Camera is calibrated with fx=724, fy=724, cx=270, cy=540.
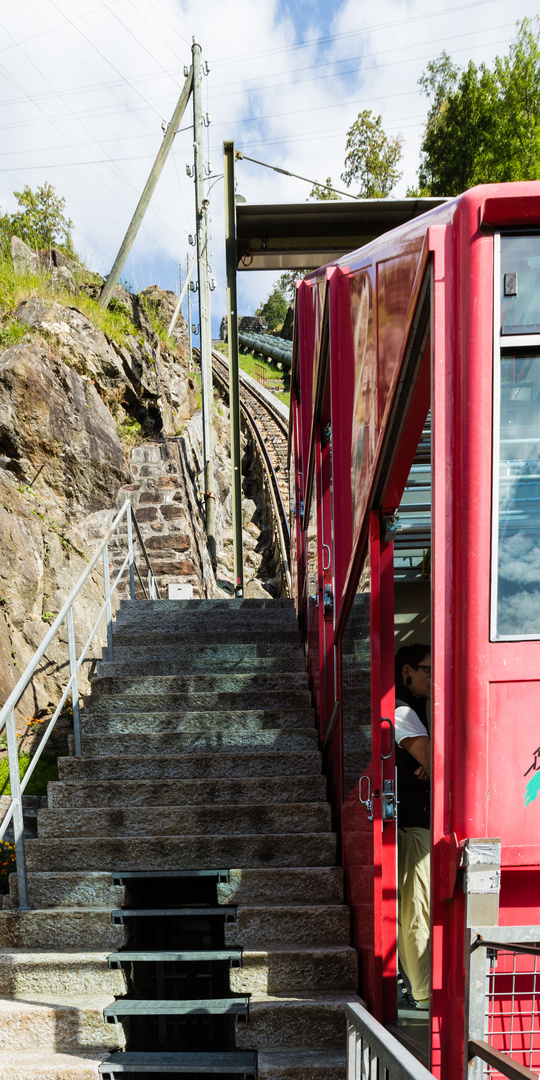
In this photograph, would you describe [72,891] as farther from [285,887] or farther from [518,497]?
[518,497]

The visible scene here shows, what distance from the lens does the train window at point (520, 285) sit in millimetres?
2062

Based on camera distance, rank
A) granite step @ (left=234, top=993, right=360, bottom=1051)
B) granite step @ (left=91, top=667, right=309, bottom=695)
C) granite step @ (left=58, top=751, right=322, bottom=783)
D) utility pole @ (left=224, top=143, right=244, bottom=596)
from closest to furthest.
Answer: granite step @ (left=234, top=993, right=360, bottom=1051) → granite step @ (left=58, top=751, right=322, bottom=783) → granite step @ (left=91, top=667, right=309, bottom=695) → utility pole @ (left=224, top=143, right=244, bottom=596)

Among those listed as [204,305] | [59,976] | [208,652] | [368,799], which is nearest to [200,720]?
[208,652]

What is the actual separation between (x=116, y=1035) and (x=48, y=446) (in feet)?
20.5

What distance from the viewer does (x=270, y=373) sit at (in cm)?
3584

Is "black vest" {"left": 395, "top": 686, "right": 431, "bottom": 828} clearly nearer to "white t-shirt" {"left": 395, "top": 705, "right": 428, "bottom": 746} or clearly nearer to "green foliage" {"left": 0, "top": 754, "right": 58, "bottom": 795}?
"white t-shirt" {"left": 395, "top": 705, "right": 428, "bottom": 746}

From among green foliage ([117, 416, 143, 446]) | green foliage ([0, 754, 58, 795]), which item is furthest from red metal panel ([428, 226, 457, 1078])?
green foliage ([117, 416, 143, 446])

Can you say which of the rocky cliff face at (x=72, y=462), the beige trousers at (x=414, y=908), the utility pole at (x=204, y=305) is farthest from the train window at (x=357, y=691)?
the utility pole at (x=204, y=305)

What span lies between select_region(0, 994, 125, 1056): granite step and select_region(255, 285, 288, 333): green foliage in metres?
58.8

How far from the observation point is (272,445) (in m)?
18.7

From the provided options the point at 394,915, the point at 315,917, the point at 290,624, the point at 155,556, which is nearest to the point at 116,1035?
the point at 315,917

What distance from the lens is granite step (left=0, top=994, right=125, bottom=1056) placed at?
10.4ft

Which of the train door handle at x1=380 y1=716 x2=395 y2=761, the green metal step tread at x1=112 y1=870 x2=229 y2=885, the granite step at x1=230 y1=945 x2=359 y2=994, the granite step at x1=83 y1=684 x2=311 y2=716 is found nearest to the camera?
the train door handle at x1=380 y1=716 x2=395 y2=761

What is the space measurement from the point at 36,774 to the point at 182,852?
2.19 m
